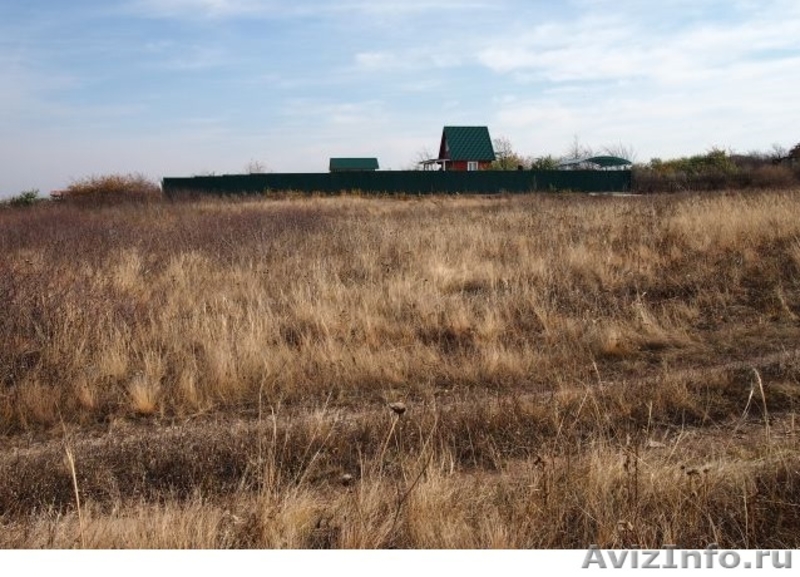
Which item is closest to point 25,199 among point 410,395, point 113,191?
point 113,191

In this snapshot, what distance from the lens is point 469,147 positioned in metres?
51.2

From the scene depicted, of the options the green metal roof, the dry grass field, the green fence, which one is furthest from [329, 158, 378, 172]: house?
the dry grass field

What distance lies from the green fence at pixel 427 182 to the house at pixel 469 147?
16.5m

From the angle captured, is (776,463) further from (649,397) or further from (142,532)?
→ (142,532)

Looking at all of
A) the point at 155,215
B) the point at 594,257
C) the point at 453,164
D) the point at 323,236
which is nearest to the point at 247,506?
the point at 594,257

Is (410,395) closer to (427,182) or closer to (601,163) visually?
Result: (427,182)

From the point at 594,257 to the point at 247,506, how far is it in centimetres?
770

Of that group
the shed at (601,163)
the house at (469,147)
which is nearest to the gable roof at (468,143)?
the house at (469,147)

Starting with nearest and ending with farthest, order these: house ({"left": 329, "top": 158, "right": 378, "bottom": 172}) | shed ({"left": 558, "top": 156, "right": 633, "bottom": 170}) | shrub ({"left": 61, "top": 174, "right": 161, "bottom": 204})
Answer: shrub ({"left": 61, "top": 174, "right": 161, "bottom": 204}), shed ({"left": 558, "top": 156, "right": 633, "bottom": 170}), house ({"left": 329, "top": 158, "right": 378, "bottom": 172})

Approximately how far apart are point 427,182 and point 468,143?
18.0 meters

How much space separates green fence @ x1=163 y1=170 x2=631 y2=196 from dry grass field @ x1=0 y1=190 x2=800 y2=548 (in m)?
23.4

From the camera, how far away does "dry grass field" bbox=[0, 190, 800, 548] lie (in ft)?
10.0

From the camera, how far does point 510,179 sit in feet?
114

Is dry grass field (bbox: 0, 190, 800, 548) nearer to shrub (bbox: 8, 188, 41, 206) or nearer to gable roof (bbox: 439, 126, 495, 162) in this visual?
shrub (bbox: 8, 188, 41, 206)
